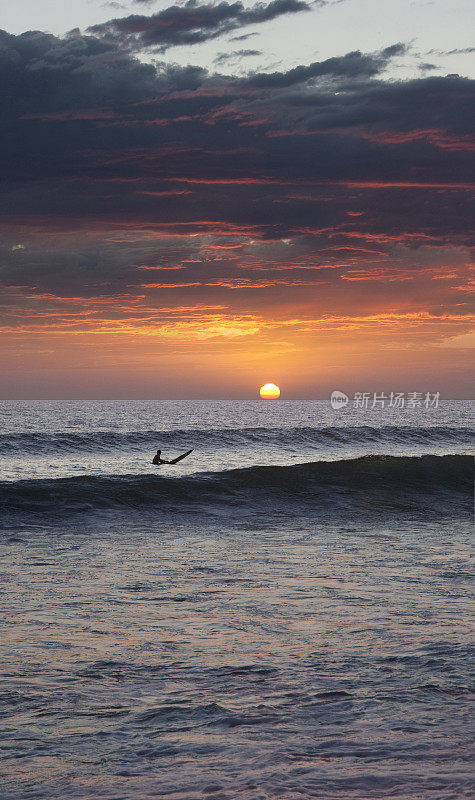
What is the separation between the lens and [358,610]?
10.5 metres

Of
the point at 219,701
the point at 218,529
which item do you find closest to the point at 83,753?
the point at 219,701

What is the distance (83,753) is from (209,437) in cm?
4980

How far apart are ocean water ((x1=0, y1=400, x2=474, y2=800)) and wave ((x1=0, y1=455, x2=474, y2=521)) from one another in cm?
206

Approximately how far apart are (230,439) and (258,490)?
2791 centimetres

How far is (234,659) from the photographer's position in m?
8.49

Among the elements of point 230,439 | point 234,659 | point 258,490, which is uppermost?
point 230,439

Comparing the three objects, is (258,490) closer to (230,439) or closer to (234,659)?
(234,659)

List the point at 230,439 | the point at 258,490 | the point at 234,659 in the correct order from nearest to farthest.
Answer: the point at 234,659, the point at 258,490, the point at 230,439

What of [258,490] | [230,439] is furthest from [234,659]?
[230,439]

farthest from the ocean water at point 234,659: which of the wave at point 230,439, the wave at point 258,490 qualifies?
the wave at point 230,439

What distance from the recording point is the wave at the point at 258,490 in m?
23.7

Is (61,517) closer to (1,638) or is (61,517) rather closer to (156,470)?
(1,638)

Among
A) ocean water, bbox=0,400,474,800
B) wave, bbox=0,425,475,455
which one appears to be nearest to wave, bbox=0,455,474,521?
ocean water, bbox=0,400,474,800

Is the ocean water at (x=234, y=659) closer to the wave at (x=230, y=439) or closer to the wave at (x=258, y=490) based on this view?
the wave at (x=258, y=490)
